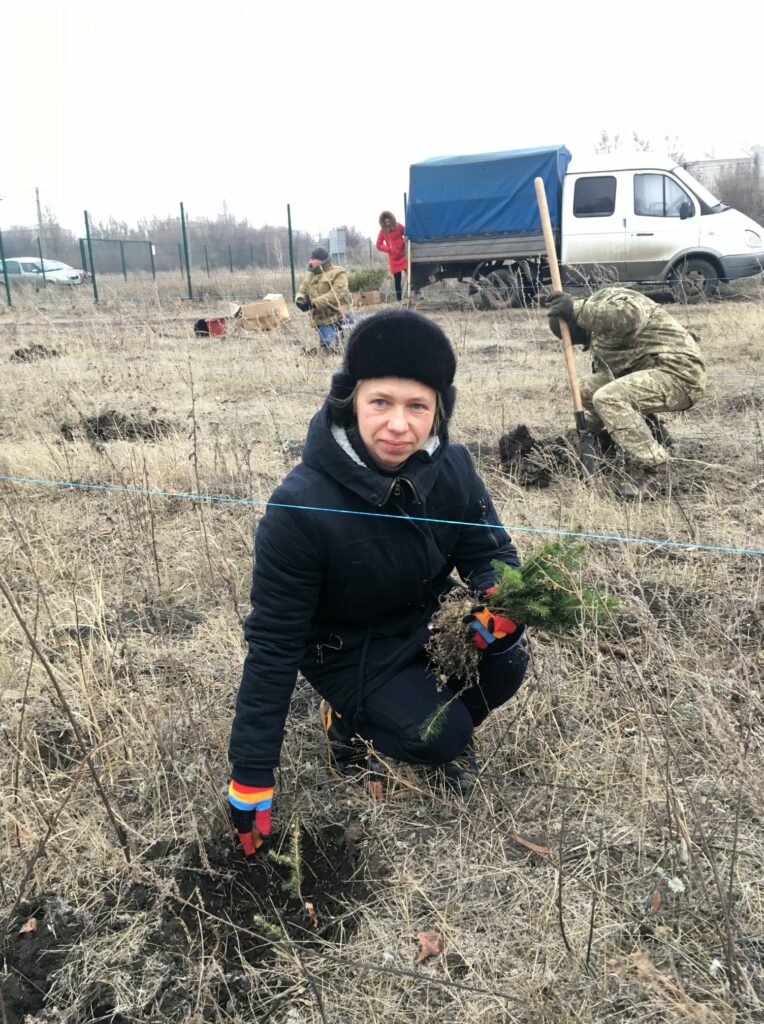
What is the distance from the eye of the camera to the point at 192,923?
5.55 ft

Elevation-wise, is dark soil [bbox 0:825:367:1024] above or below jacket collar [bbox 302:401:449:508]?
below

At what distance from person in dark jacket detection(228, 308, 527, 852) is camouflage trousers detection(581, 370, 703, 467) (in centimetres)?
232

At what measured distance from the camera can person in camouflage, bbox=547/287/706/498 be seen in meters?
4.22

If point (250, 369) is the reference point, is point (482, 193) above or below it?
above

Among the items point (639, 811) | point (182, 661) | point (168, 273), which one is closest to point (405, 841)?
point (639, 811)

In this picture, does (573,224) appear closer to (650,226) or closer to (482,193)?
(650,226)

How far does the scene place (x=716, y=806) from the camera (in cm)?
190

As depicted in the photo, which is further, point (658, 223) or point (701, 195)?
point (658, 223)

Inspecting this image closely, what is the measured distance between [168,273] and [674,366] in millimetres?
23973

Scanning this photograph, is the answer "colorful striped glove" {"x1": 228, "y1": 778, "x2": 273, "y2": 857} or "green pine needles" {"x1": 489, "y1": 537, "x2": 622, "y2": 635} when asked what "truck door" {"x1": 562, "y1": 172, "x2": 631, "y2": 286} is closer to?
"green pine needles" {"x1": 489, "y1": 537, "x2": 622, "y2": 635}

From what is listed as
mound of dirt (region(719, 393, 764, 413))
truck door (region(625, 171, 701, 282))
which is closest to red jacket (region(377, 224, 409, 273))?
truck door (region(625, 171, 701, 282))

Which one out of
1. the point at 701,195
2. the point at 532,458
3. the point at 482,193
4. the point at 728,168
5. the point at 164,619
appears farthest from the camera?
the point at 728,168

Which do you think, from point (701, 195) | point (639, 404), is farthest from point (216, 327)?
point (639, 404)

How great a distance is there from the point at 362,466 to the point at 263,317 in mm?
9666
